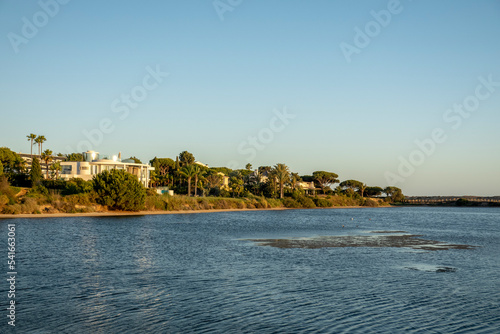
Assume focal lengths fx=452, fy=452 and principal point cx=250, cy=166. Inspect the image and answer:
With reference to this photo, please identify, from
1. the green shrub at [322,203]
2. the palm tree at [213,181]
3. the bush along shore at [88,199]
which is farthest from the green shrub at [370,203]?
the bush along shore at [88,199]

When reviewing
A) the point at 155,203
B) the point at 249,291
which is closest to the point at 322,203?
the point at 155,203

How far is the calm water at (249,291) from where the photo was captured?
42.8 ft

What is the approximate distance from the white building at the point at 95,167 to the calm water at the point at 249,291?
2730 inches

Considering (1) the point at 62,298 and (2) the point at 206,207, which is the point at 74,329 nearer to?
(1) the point at 62,298

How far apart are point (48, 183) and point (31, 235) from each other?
49.9 meters

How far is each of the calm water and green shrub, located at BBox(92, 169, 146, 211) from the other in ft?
131

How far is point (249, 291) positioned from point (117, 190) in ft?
180

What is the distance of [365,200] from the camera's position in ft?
524

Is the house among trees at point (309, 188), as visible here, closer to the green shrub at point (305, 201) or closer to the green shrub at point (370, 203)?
the green shrub at point (370, 203)

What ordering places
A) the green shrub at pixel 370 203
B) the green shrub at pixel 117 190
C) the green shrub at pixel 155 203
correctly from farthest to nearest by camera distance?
1. the green shrub at pixel 370 203
2. the green shrub at pixel 155 203
3. the green shrub at pixel 117 190

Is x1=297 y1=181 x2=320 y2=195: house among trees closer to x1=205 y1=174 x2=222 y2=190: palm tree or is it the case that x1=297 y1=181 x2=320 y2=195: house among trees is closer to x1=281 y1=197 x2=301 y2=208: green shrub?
x1=281 y1=197 x2=301 y2=208: green shrub

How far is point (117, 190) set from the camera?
224 feet

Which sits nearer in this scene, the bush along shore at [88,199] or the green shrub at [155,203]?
the bush along shore at [88,199]

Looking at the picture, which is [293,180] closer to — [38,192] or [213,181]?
[213,181]
